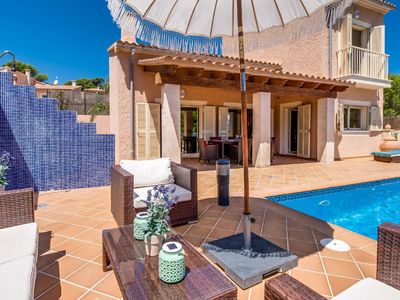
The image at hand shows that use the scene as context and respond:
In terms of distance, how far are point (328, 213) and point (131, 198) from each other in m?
3.88

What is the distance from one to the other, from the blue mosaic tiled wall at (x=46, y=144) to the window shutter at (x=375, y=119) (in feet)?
39.5

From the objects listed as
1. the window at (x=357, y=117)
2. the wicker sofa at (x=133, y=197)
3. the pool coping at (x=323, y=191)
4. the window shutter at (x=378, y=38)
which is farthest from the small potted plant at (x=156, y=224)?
the window shutter at (x=378, y=38)

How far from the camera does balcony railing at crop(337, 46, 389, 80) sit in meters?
10.4

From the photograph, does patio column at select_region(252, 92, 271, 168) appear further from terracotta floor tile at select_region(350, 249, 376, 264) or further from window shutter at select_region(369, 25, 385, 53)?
window shutter at select_region(369, 25, 385, 53)

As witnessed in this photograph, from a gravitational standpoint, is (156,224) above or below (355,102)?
below

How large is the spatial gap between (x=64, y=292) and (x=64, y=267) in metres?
0.44

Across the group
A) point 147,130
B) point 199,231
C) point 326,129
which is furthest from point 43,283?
point 326,129

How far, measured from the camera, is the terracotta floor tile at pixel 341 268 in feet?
7.86

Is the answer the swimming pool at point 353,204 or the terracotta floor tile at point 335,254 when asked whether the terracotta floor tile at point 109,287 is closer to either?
the terracotta floor tile at point 335,254

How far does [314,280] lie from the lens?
232 cm

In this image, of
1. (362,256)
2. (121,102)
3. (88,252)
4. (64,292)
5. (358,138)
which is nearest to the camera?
(64,292)

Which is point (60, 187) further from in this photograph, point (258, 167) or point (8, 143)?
point (258, 167)

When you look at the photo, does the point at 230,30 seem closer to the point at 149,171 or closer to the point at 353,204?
the point at 149,171

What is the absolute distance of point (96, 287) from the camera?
2234 mm
